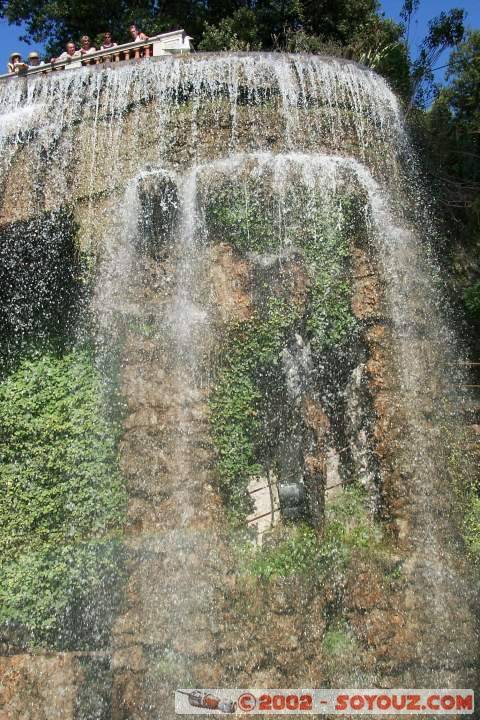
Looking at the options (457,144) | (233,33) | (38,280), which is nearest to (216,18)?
(233,33)

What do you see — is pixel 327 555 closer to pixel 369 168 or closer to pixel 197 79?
pixel 369 168

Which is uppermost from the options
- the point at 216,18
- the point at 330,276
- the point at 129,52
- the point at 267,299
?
the point at 216,18

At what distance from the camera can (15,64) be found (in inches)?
407

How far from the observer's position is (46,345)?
28.7 ft

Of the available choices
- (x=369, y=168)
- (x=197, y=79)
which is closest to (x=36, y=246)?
(x=197, y=79)

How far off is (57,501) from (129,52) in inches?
269

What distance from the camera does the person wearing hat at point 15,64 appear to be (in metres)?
10.0

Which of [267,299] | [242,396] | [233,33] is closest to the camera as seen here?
[242,396]

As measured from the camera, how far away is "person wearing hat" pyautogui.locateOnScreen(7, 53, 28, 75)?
10004 millimetres

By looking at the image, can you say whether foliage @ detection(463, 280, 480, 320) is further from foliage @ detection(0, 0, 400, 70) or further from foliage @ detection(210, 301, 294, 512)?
foliage @ detection(0, 0, 400, 70)

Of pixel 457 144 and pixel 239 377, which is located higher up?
pixel 457 144

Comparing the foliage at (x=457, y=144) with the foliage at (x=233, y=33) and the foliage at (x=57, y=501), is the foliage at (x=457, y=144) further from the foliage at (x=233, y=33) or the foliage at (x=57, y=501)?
the foliage at (x=57, y=501)

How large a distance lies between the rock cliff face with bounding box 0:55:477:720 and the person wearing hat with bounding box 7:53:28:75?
2.27 feet

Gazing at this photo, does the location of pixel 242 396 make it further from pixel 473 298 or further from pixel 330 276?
pixel 473 298
